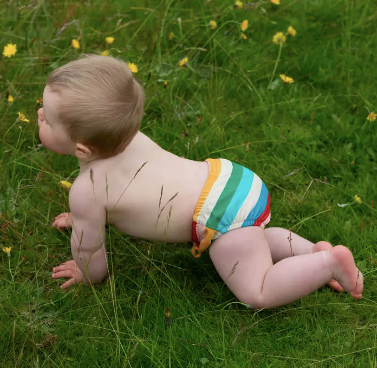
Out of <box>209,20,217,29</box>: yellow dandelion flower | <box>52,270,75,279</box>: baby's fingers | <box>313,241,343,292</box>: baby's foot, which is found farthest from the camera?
<box>209,20,217,29</box>: yellow dandelion flower

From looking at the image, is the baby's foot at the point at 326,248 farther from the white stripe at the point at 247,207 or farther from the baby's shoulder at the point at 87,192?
the baby's shoulder at the point at 87,192

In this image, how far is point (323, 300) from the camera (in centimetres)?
230

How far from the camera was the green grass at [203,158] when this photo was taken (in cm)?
207

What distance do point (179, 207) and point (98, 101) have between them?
50 cm

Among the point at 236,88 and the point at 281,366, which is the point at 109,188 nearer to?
the point at 281,366

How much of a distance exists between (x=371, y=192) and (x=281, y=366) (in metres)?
1.10

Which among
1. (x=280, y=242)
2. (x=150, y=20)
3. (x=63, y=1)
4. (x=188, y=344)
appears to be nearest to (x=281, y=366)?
(x=188, y=344)

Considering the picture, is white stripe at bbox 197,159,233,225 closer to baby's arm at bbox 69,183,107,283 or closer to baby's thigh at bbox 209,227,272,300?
baby's thigh at bbox 209,227,272,300

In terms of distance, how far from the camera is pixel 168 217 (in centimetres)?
207

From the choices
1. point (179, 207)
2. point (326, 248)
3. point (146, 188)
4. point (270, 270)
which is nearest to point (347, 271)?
point (326, 248)

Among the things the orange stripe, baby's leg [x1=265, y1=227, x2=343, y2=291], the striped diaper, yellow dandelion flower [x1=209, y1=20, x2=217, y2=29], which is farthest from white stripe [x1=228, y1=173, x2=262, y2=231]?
yellow dandelion flower [x1=209, y1=20, x2=217, y2=29]

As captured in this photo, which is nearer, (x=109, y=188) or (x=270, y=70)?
(x=109, y=188)

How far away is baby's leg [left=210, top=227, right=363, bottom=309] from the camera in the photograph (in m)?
2.10

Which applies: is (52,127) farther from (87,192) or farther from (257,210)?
(257,210)
